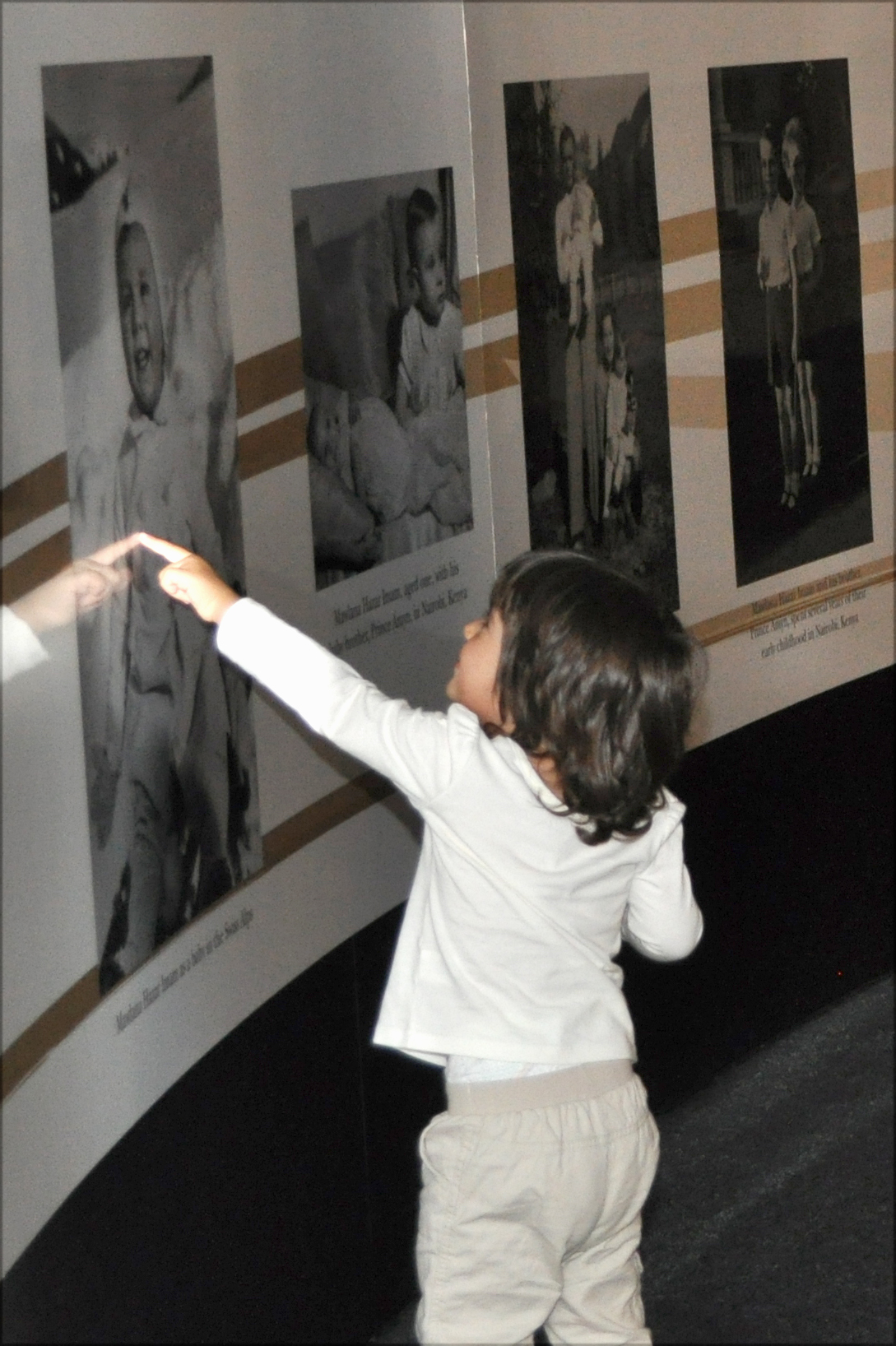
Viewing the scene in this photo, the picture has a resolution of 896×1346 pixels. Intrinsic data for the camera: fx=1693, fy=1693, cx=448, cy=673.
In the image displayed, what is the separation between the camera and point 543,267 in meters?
2.53

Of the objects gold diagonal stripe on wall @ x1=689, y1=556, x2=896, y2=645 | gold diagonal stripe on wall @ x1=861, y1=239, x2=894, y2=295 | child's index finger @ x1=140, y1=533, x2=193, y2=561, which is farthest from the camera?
gold diagonal stripe on wall @ x1=861, y1=239, x2=894, y2=295

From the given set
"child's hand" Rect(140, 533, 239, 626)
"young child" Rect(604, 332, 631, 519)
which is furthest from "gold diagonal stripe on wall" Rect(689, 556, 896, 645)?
"child's hand" Rect(140, 533, 239, 626)

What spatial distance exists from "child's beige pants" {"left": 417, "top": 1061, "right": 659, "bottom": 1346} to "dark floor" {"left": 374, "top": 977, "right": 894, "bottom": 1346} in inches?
26.7

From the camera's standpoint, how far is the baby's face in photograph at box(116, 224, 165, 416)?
1703 millimetres

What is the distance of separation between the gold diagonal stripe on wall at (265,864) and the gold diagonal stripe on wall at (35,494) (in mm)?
489

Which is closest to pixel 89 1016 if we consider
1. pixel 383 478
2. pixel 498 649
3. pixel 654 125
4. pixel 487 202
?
pixel 498 649

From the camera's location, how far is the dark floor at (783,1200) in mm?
2832

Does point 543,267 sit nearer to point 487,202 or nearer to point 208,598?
point 487,202

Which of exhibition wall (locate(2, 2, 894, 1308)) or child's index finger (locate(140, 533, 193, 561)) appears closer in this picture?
exhibition wall (locate(2, 2, 894, 1308))

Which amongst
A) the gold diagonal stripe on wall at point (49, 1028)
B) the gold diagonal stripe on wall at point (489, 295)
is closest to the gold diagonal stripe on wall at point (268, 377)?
the gold diagonal stripe on wall at point (489, 295)

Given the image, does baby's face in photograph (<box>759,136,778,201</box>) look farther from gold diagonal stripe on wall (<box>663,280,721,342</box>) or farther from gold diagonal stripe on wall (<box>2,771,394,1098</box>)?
gold diagonal stripe on wall (<box>2,771,394,1098</box>)

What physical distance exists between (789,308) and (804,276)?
7 cm

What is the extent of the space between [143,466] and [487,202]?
865 millimetres

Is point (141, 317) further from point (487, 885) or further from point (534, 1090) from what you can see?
point (534, 1090)
